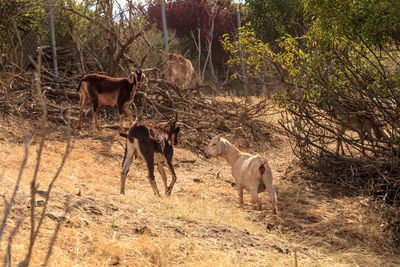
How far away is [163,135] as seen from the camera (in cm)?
761

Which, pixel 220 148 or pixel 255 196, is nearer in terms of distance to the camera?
pixel 255 196

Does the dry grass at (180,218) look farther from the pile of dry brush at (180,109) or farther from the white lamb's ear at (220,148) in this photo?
the pile of dry brush at (180,109)

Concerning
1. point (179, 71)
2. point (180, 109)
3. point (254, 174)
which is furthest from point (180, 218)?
point (179, 71)

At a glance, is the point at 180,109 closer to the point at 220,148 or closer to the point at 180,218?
the point at 220,148

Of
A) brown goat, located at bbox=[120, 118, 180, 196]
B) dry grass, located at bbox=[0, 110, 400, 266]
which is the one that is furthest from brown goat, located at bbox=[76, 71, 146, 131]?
brown goat, located at bbox=[120, 118, 180, 196]

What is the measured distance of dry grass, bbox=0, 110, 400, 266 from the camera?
4223 mm

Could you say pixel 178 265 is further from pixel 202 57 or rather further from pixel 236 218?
pixel 202 57

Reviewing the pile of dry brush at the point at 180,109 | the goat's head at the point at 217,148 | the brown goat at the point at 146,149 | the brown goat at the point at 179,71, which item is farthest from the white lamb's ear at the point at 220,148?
the brown goat at the point at 179,71

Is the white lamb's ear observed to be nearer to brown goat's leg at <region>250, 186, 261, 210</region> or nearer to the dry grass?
the dry grass

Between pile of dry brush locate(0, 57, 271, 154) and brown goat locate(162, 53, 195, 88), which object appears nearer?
pile of dry brush locate(0, 57, 271, 154)

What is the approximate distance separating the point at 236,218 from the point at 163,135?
1.80 m

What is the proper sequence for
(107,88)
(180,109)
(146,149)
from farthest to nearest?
(180,109) < (107,88) < (146,149)

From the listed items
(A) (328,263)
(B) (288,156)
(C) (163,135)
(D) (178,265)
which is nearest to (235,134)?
(B) (288,156)

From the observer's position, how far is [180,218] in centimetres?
555
